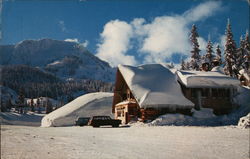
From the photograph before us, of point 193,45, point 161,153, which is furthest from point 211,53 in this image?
point 161,153

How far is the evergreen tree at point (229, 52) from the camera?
57.4 m

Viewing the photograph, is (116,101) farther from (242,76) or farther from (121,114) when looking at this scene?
(242,76)

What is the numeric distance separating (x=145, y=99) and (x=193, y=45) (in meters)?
37.2

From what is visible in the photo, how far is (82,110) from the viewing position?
5719 centimetres

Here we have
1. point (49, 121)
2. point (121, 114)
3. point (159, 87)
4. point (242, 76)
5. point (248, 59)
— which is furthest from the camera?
point (248, 59)

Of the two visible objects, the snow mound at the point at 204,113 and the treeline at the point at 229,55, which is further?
the treeline at the point at 229,55

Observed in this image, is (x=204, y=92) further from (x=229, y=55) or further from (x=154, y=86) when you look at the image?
(x=229, y=55)

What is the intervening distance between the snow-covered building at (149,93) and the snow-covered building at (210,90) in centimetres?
162

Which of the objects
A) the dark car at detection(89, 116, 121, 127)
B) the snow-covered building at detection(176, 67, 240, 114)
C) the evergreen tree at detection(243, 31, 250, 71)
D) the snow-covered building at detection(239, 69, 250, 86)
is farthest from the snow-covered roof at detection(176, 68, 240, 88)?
the evergreen tree at detection(243, 31, 250, 71)

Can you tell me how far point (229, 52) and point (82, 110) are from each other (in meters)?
33.6

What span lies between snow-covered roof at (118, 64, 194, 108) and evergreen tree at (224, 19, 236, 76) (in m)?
23.3

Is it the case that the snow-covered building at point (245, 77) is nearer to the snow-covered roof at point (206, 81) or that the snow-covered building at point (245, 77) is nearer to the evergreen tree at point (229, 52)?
the evergreen tree at point (229, 52)

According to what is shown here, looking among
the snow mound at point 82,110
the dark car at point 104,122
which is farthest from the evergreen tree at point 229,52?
the dark car at point 104,122

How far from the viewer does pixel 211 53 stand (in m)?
65.6
